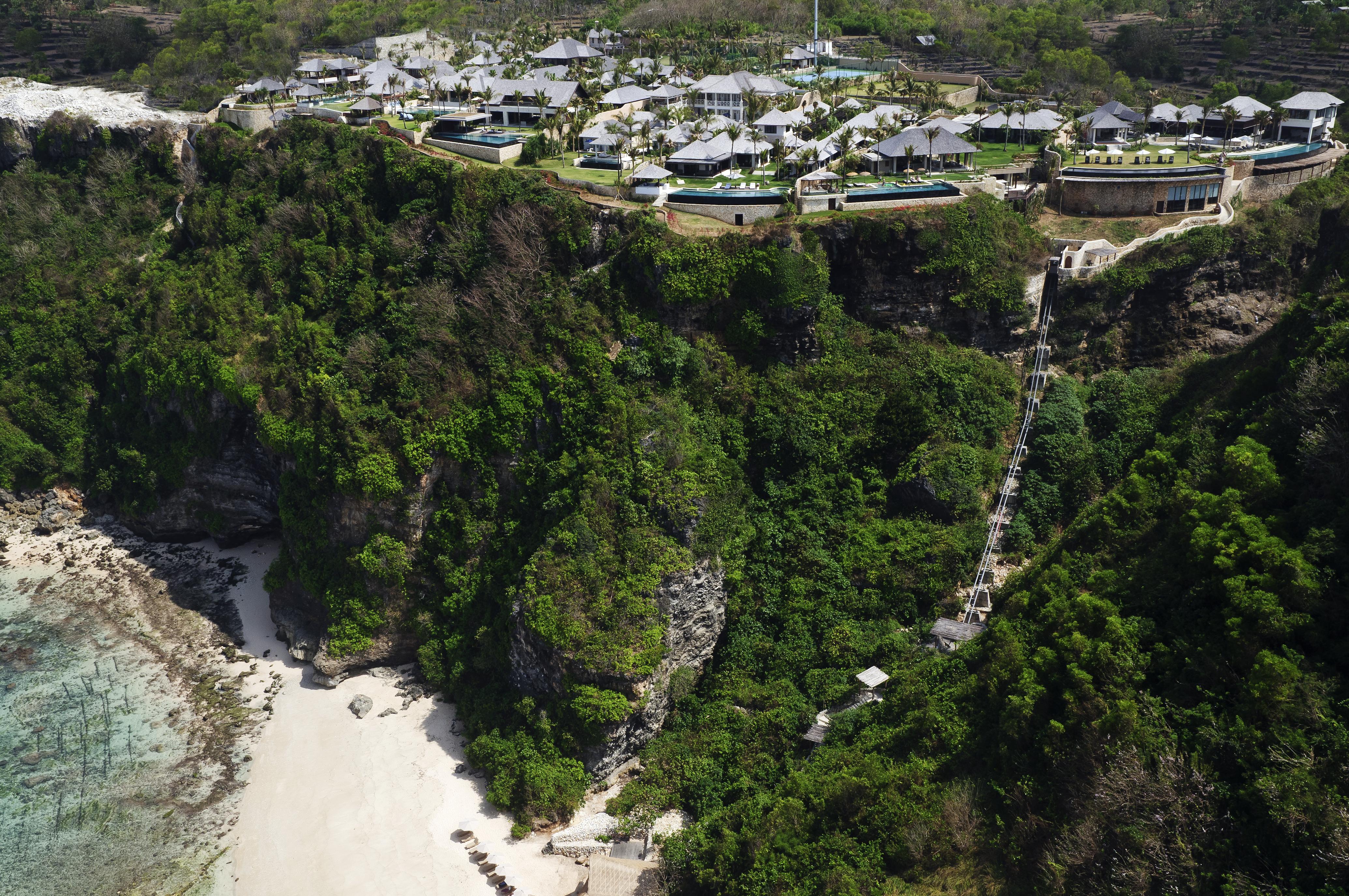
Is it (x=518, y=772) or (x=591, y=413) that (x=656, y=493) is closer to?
(x=591, y=413)

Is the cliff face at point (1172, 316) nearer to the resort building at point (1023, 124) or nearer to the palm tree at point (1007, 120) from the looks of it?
the resort building at point (1023, 124)

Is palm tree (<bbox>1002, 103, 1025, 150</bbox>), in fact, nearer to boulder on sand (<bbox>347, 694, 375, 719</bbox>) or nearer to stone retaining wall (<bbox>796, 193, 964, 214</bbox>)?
stone retaining wall (<bbox>796, 193, 964, 214</bbox>)

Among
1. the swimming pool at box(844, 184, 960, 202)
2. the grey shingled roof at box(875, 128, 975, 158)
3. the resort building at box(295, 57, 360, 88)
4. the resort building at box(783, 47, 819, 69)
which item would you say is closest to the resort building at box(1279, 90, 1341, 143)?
the grey shingled roof at box(875, 128, 975, 158)

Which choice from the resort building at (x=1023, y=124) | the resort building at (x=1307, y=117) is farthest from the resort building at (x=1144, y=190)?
the resort building at (x=1307, y=117)

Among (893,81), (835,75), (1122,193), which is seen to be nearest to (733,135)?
(1122,193)

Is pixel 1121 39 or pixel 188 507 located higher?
pixel 1121 39

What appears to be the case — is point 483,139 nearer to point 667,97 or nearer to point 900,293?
point 667,97

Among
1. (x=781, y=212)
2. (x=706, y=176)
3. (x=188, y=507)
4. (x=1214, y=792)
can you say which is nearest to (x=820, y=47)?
(x=706, y=176)
